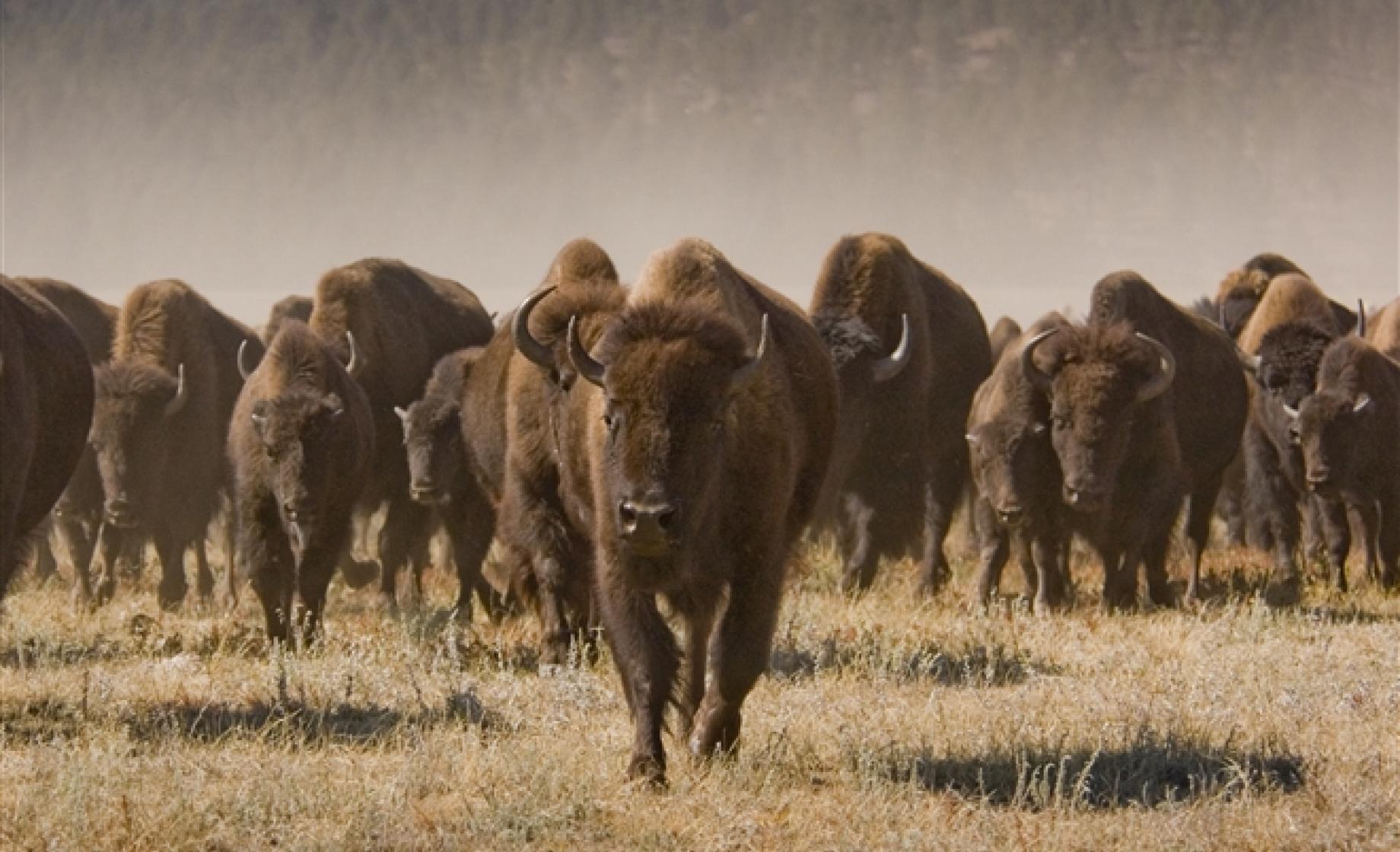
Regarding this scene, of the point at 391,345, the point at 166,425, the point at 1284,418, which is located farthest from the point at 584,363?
the point at 1284,418

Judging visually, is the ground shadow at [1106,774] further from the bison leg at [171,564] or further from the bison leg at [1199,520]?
the bison leg at [171,564]

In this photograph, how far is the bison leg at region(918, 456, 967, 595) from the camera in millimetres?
12727

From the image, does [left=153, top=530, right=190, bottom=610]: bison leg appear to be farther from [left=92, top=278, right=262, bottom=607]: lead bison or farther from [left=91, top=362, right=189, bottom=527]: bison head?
[left=91, top=362, right=189, bottom=527]: bison head

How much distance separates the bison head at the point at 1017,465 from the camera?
1109cm

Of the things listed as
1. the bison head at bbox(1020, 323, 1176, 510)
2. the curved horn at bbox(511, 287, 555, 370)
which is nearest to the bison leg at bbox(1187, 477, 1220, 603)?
the bison head at bbox(1020, 323, 1176, 510)

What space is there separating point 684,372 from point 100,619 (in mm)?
6283

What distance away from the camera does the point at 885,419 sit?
41.6 feet

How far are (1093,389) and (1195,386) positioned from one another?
6.58ft

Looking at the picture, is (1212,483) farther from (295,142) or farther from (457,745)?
(295,142)

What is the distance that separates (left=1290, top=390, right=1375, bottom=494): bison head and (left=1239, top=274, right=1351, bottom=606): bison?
298 millimetres

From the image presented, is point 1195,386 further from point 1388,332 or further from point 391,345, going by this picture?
point 391,345

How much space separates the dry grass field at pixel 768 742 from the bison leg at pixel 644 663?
0.38ft

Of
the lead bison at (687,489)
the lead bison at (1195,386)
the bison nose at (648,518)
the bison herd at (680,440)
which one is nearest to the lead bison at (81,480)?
the bison herd at (680,440)

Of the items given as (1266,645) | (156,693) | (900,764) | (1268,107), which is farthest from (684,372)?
(1268,107)
